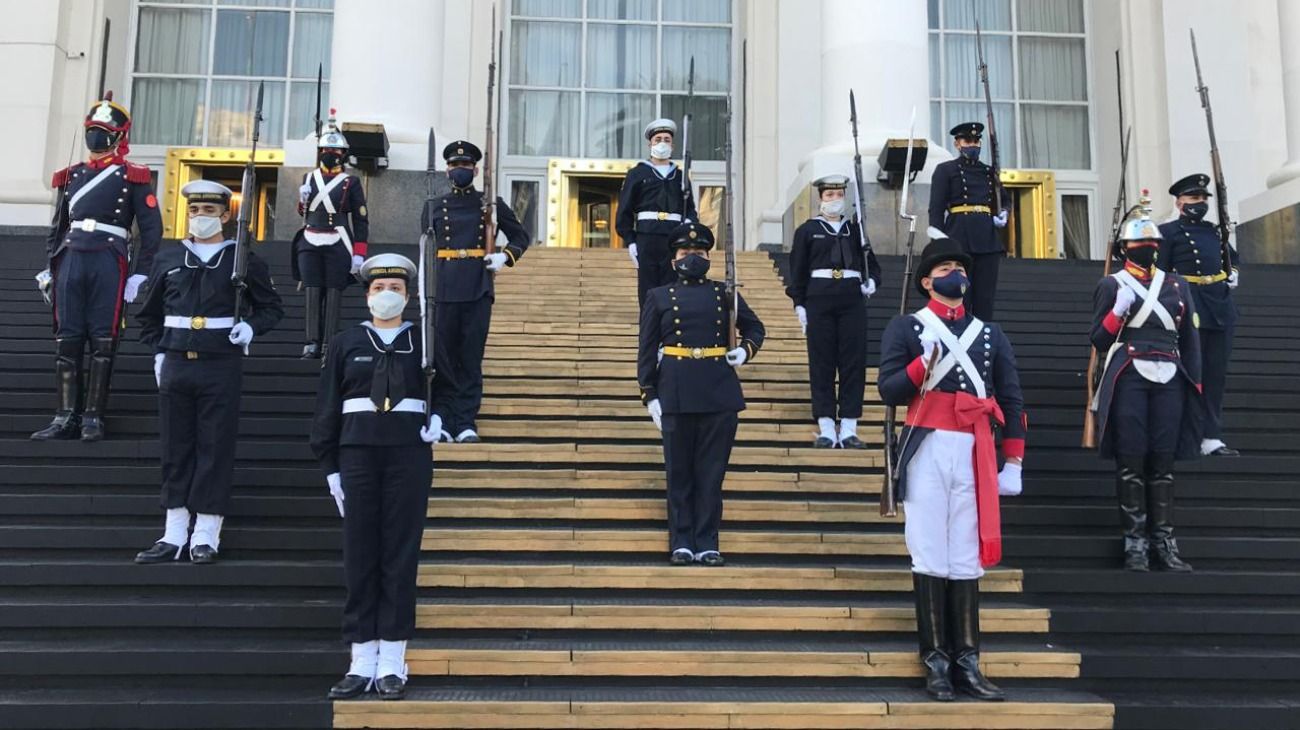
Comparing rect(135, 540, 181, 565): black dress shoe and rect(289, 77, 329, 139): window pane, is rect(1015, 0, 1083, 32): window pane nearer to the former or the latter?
rect(289, 77, 329, 139): window pane

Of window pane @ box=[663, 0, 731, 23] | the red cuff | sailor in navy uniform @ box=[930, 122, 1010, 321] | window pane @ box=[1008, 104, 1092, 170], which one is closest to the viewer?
the red cuff

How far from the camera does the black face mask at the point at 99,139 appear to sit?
7113 mm

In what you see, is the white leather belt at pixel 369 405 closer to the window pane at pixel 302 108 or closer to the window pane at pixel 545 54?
the window pane at pixel 302 108

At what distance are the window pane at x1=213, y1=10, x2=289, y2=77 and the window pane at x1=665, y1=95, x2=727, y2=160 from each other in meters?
5.98

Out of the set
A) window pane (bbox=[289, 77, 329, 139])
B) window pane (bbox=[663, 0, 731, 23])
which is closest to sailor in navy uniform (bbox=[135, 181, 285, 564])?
window pane (bbox=[289, 77, 329, 139])

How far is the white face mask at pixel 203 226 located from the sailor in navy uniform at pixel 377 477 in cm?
173

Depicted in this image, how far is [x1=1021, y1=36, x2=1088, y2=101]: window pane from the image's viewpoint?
18.0 meters

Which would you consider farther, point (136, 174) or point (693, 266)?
point (136, 174)

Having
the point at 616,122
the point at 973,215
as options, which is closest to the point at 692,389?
the point at 973,215

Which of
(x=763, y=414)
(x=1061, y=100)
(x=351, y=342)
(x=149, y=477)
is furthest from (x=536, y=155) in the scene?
(x=351, y=342)

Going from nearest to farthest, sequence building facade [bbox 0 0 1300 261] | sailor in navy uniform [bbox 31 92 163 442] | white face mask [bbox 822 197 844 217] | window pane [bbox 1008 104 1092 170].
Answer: sailor in navy uniform [bbox 31 92 163 442] < white face mask [bbox 822 197 844 217] < building facade [bbox 0 0 1300 261] < window pane [bbox 1008 104 1092 170]

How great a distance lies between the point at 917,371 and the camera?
4.99 meters

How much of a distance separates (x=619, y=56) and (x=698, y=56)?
129 centimetres

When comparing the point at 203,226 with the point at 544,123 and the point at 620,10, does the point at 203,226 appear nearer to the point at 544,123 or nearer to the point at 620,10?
the point at 544,123
